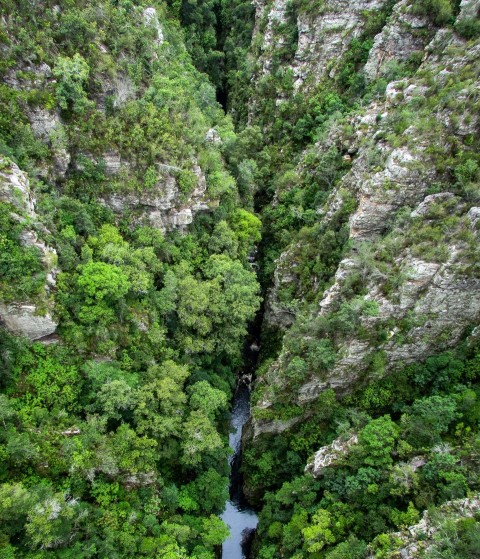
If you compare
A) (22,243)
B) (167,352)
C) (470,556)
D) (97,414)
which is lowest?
(470,556)

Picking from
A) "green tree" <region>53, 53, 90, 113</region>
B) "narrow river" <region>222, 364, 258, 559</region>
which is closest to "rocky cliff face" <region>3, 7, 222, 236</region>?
"green tree" <region>53, 53, 90, 113</region>

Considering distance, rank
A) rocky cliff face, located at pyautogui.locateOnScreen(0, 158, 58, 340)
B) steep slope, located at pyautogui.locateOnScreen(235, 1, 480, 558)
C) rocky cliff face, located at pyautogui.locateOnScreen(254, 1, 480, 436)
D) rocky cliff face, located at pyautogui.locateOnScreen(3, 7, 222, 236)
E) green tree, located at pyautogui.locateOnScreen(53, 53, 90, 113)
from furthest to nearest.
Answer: green tree, located at pyautogui.locateOnScreen(53, 53, 90, 113), rocky cliff face, located at pyautogui.locateOnScreen(254, 1, 480, 436), rocky cliff face, located at pyautogui.locateOnScreen(3, 7, 222, 236), steep slope, located at pyautogui.locateOnScreen(235, 1, 480, 558), rocky cliff face, located at pyautogui.locateOnScreen(0, 158, 58, 340)

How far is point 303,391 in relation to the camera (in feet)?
116

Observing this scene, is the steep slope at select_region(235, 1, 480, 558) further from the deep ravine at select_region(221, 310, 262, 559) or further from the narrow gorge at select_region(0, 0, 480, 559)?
the deep ravine at select_region(221, 310, 262, 559)

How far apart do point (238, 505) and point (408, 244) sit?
28.9 meters

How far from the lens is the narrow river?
121 feet

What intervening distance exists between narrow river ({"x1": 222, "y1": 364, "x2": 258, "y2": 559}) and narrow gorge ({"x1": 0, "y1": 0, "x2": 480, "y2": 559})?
0.19m

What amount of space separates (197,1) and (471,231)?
1954 inches

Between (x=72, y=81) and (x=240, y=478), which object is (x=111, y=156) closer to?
(x=72, y=81)

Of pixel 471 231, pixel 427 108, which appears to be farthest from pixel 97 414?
pixel 427 108

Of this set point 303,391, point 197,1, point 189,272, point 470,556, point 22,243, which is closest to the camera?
point 470,556

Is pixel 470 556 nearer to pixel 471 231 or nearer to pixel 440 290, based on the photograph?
pixel 440 290

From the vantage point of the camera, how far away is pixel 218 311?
3709 centimetres

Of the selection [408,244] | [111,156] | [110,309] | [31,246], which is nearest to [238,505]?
[110,309]
